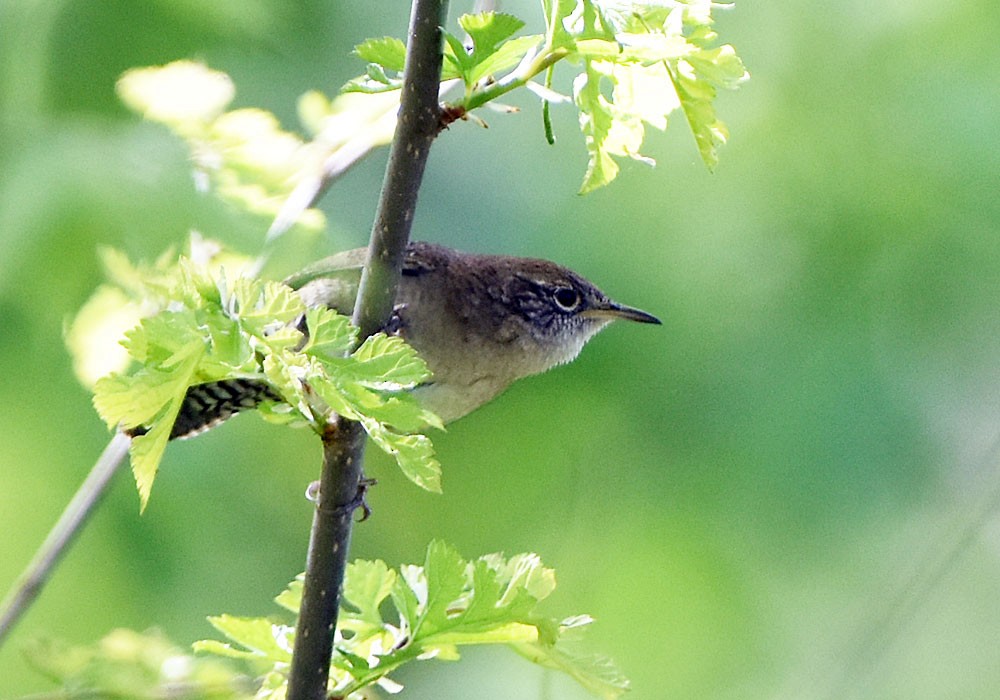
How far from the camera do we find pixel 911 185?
3969mm

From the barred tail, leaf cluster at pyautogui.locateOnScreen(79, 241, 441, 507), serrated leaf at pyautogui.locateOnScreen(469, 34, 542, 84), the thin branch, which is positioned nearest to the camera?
leaf cluster at pyautogui.locateOnScreen(79, 241, 441, 507)

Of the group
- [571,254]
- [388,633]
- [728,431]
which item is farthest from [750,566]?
[388,633]

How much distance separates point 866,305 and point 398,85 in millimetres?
2939

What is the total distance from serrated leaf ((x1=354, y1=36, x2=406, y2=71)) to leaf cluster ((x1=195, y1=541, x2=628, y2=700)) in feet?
2.21

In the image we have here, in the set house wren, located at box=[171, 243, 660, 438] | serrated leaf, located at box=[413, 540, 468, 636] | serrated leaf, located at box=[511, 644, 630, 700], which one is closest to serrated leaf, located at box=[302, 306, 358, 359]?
serrated leaf, located at box=[413, 540, 468, 636]

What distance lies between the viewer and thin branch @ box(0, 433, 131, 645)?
5.74 feet

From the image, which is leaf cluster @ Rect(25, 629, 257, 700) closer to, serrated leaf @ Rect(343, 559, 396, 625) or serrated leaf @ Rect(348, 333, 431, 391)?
serrated leaf @ Rect(343, 559, 396, 625)

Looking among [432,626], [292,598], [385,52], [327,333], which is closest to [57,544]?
[292,598]

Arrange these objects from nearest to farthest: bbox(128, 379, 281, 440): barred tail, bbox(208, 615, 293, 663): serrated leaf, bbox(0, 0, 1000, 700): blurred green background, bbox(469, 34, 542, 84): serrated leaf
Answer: bbox(469, 34, 542, 84): serrated leaf
bbox(208, 615, 293, 663): serrated leaf
bbox(128, 379, 281, 440): barred tail
bbox(0, 0, 1000, 700): blurred green background

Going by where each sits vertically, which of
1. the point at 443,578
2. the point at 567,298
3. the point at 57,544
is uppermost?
the point at 567,298

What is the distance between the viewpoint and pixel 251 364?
134cm

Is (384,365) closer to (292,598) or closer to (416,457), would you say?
(416,457)

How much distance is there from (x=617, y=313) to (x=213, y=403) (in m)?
1.29

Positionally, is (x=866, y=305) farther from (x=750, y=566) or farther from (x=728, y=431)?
(x=750, y=566)
